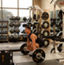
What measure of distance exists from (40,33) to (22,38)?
8.66 feet

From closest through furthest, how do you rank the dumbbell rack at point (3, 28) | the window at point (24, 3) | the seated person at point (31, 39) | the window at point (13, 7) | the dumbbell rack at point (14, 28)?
the seated person at point (31, 39) → the dumbbell rack at point (14, 28) → the dumbbell rack at point (3, 28) → the window at point (13, 7) → the window at point (24, 3)

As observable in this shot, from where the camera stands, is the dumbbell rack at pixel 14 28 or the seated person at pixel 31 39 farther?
the dumbbell rack at pixel 14 28

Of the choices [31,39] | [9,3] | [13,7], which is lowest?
[31,39]

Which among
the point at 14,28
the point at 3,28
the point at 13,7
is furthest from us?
the point at 13,7

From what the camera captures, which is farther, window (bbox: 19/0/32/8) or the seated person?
window (bbox: 19/0/32/8)

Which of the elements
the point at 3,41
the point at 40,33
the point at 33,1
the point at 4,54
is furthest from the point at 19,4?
the point at 4,54

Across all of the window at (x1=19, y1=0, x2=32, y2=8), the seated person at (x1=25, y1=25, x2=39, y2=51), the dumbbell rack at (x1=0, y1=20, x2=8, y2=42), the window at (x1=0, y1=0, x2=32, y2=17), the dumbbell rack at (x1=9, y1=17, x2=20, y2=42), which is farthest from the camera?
the window at (x1=19, y1=0, x2=32, y2=8)

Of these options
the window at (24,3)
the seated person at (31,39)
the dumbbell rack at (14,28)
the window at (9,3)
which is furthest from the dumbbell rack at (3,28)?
the seated person at (31,39)

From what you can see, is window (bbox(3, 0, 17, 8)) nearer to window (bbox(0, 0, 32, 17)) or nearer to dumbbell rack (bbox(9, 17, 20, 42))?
window (bbox(0, 0, 32, 17))

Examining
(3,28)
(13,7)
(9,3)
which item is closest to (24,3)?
(13,7)

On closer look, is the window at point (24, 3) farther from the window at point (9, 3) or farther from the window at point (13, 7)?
the window at point (9, 3)

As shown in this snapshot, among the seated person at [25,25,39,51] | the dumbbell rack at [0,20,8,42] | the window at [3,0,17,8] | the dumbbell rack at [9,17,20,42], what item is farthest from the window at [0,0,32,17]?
the seated person at [25,25,39,51]

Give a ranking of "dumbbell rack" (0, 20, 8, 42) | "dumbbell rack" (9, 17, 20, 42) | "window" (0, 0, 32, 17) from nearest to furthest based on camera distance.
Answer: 1. "dumbbell rack" (9, 17, 20, 42)
2. "dumbbell rack" (0, 20, 8, 42)
3. "window" (0, 0, 32, 17)

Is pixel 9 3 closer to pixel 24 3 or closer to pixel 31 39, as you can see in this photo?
pixel 24 3
